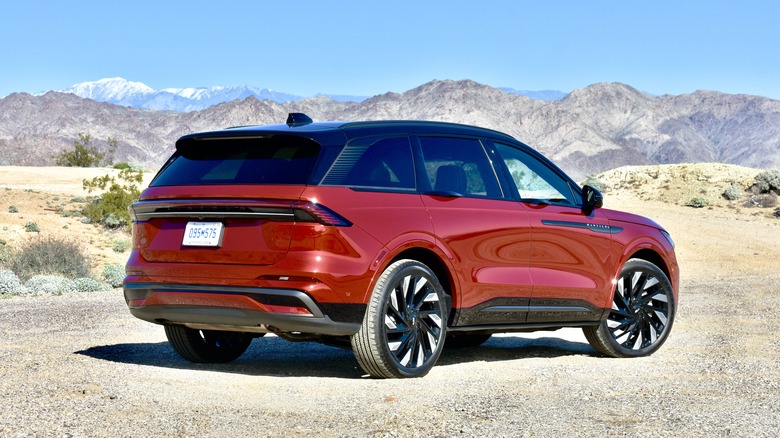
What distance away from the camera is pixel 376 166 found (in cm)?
716

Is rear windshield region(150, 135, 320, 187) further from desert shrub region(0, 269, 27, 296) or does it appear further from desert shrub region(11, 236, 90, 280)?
desert shrub region(11, 236, 90, 280)

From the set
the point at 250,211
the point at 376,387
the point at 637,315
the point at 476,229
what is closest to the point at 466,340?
the point at 637,315

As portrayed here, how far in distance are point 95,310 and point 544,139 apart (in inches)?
5849

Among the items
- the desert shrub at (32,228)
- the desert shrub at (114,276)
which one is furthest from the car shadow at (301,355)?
the desert shrub at (32,228)

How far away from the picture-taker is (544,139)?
518 feet

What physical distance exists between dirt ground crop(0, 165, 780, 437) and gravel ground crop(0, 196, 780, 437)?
0.04 feet

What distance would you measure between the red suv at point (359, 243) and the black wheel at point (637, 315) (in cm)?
40

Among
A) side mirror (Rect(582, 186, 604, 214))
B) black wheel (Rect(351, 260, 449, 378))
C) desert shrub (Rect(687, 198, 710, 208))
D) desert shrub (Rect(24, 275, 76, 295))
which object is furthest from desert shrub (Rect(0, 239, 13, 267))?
desert shrub (Rect(687, 198, 710, 208))

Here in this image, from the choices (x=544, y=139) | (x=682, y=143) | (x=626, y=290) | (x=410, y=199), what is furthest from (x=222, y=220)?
(x=682, y=143)

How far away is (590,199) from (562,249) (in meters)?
0.53

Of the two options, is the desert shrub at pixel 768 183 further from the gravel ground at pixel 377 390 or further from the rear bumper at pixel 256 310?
the rear bumper at pixel 256 310

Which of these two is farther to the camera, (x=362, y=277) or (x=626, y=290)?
(x=626, y=290)

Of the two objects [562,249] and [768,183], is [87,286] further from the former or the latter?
[768,183]

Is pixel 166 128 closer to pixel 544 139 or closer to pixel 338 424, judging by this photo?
pixel 544 139
